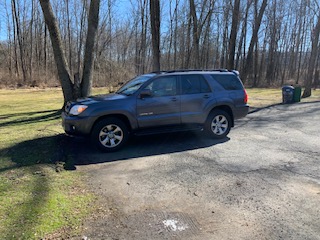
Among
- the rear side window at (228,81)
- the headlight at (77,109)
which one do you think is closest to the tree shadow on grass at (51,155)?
the headlight at (77,109)

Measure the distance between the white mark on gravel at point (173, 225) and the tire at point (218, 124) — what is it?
4.37 m

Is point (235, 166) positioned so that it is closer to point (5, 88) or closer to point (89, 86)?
point (89, 86)

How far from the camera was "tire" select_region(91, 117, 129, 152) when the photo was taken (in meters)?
6.46

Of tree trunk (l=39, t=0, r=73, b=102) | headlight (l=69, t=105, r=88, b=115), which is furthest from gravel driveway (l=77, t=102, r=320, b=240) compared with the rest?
tree trunk (l=39, t=0, r=73, b=102)

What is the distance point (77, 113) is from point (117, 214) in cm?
319

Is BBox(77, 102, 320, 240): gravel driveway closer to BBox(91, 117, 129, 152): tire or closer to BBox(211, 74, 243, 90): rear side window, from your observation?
BBox(91, 117, 129, 152): tire

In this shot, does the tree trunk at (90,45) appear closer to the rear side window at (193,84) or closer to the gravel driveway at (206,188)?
the gravel driveway at (206,188)

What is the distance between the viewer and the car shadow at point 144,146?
6250 mm

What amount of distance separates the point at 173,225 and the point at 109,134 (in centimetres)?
344

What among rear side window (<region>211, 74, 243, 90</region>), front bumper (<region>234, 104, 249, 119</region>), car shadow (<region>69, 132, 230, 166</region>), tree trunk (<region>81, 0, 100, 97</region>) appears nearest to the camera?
car shadow (<region>69, 132, 230, 166</region>)

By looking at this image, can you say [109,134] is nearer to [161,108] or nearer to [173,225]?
[161,108]

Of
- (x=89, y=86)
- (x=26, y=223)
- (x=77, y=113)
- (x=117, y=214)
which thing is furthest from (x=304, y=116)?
(x=26, y=223)

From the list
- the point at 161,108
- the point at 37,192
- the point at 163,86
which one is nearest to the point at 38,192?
the point at 37,192

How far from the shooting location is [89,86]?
11383 millimetres
